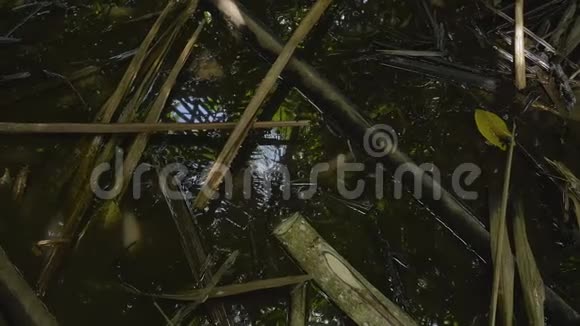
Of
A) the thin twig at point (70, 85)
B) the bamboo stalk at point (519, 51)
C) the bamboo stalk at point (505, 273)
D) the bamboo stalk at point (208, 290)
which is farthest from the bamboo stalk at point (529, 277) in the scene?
the thin twig at point (70, 85)

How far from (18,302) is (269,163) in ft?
2.53

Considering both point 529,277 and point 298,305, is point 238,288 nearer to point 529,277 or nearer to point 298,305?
point 298,305

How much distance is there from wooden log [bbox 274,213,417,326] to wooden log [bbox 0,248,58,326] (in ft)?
2.11

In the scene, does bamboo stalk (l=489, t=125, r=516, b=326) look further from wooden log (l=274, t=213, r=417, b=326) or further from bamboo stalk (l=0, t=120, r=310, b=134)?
bamboo stalk (l=0, t=120, r=310, b=134)

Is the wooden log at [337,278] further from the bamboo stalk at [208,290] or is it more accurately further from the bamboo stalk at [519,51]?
the bamboo stalk at [519,51]

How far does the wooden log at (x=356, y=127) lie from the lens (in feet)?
5.22

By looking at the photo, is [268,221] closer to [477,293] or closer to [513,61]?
[477,293]

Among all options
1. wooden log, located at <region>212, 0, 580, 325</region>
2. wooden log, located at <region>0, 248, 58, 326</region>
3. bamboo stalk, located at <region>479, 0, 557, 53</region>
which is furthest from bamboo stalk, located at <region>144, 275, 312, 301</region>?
bamboo stalk, located at <region>479, 0, 557, 53</region>

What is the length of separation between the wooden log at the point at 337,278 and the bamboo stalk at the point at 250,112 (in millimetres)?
237

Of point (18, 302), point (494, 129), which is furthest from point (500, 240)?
point (18, 302)

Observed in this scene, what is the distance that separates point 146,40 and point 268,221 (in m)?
0.70

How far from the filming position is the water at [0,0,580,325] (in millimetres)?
1526

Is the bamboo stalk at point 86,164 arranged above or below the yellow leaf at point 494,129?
below

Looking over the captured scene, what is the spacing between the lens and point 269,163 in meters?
1.69
